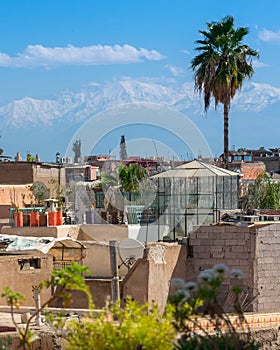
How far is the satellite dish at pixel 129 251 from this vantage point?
58.8ft

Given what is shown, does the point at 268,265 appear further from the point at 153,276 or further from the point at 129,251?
the point at 129,251

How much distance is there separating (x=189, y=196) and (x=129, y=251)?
143 inches

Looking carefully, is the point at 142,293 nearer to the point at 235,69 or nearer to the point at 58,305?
the point at 58,305

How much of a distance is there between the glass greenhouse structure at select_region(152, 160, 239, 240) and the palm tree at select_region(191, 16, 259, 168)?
781 centimetres

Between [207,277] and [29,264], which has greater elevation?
[207,277]

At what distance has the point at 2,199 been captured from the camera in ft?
90.8

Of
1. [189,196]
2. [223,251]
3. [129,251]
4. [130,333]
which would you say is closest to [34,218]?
[189,196]

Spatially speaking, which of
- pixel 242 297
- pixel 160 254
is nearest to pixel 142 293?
pixel 160 254

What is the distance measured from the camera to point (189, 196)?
21.3 m

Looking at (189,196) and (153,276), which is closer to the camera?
(153,276)

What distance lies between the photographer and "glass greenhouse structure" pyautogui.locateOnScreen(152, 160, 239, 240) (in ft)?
68.3

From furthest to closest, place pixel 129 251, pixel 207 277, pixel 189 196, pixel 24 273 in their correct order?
pixel 189 196 → pixel 129 251 → pixel 24 273 → pixel 207 277

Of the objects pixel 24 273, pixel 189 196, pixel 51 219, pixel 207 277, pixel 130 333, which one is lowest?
pixel 24 273

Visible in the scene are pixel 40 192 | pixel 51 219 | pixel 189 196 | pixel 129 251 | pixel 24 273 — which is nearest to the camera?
pixel 24 273
